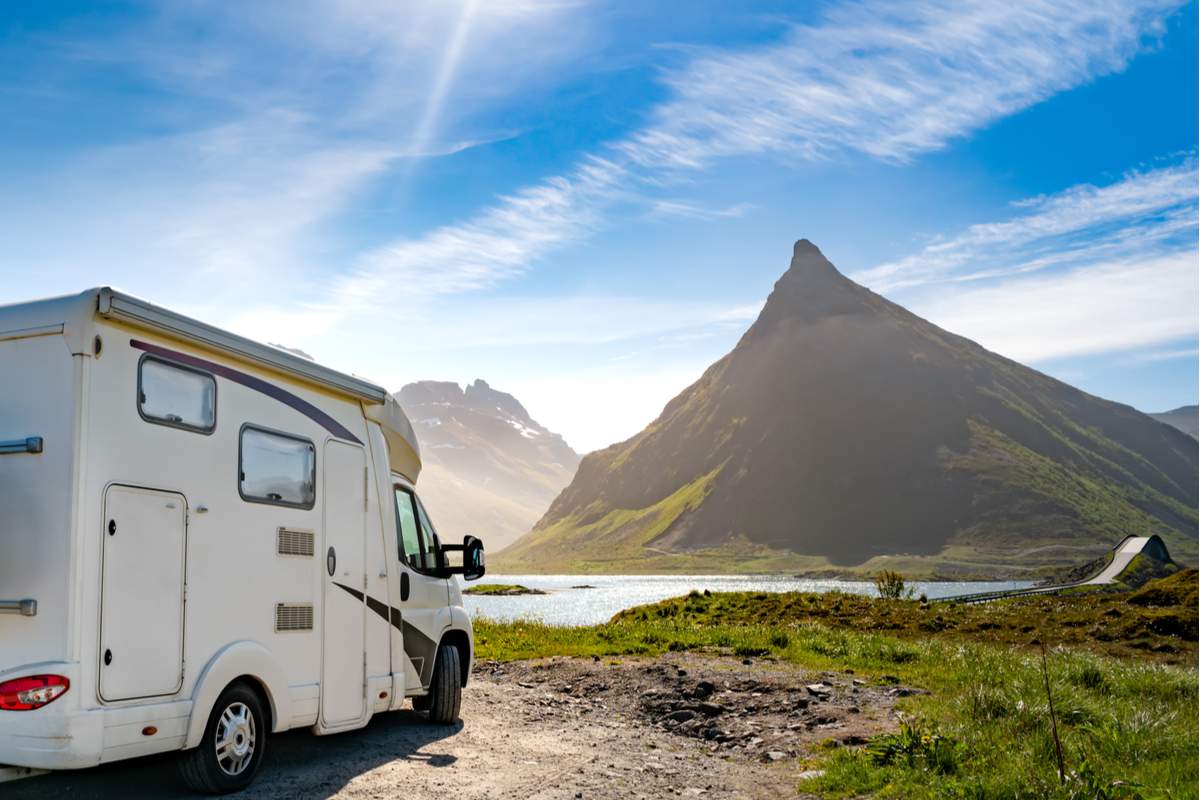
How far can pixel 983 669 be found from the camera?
1587cm

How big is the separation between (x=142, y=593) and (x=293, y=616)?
1.93 meters

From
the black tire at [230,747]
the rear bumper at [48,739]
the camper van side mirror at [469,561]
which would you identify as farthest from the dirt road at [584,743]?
the camper van side mirror at [469,561]

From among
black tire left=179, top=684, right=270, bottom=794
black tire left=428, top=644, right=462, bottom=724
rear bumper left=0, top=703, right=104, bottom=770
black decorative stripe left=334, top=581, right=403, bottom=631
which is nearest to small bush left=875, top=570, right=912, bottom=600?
black tire left=428, top=644, right=462, bottom=724

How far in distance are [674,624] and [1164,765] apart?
59.5 ft

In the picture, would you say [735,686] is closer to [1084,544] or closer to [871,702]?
[871,702]

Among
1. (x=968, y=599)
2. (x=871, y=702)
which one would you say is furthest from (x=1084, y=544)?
(x=871, y=702)

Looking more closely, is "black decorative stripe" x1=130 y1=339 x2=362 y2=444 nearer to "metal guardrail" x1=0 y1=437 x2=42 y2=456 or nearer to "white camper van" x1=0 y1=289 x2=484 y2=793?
"white camper van" x1=0 y1=289 x2=484 y2=793

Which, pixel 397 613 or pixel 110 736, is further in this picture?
pixel 397 613

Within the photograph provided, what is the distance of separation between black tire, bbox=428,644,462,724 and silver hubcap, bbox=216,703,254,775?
375 cm

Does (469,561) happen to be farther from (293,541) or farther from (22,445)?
(22,445)

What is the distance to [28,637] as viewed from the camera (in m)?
7.27

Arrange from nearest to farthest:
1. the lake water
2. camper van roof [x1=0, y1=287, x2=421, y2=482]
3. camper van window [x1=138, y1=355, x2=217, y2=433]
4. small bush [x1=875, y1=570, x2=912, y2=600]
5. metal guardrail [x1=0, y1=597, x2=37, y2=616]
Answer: metal guardrail [x1=0, y1=597, x2=37, y2=616] < camper van roof [x1=0, y1=287, x2=421, y2=482] < camper van window [x1=138, y1=355, x2=217, y2=433] < small bush [x1=875, y1=570, x2=912, y2=600] < the lake water

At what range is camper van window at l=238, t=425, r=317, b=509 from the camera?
9.13m

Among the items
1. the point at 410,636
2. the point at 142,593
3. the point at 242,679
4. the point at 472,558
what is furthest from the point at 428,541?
the point at 142,593
